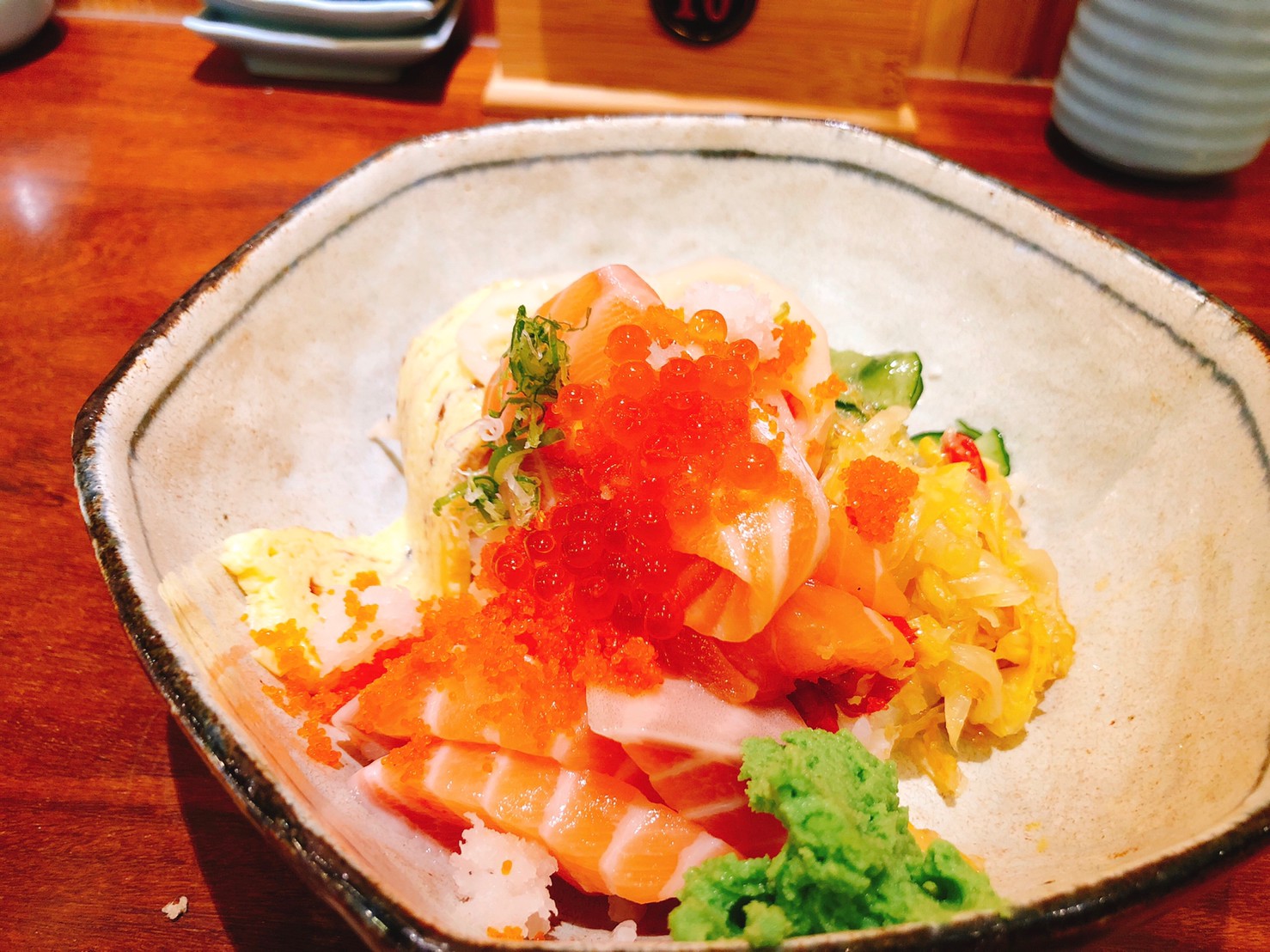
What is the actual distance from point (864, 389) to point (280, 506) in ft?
5.01

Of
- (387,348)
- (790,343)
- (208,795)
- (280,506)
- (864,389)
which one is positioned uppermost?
(790,343)

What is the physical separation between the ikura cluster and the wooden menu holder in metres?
2.22

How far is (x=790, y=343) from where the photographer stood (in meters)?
1.88

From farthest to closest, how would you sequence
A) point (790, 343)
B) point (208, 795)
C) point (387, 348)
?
point (387, 348) < point (790, 343) < point (208, 795)

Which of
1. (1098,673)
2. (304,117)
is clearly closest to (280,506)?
(1098,673)

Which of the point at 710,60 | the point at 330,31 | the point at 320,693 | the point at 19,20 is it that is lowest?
the point at 320,693

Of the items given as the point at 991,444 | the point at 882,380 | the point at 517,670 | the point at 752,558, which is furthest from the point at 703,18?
the point at 517,670

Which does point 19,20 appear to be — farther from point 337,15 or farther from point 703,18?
point 703,18

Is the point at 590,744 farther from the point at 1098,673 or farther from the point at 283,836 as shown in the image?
the point at 1098,673

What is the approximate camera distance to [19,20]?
3.76 m

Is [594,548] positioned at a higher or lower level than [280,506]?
higher

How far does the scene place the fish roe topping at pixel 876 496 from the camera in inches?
67.0

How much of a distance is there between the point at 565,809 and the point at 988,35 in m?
4.01

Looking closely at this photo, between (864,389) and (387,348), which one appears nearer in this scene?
(864,389)
